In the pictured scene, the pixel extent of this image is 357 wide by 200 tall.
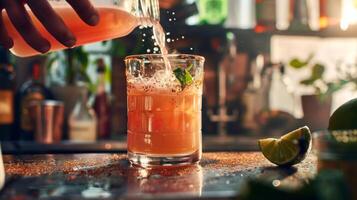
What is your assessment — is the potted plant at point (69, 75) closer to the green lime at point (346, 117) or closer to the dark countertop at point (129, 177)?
the dark countertop at point (129, 177)

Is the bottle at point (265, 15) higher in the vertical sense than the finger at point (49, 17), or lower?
higher

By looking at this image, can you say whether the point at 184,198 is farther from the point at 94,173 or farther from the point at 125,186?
the point at 94,173

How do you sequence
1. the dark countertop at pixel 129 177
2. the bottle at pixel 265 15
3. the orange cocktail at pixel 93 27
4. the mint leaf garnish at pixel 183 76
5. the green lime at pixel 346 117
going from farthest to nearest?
1. the bottle at pixel 265 15
2. the orange cocktail at pixel 93 27
3. the mint leaf garnish at pixel 183 76
4. the green lime at pixel 346 117
5. the dark countertop at pixel 129 177

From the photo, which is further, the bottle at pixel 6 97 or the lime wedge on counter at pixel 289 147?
the bottle at pixel 6 97

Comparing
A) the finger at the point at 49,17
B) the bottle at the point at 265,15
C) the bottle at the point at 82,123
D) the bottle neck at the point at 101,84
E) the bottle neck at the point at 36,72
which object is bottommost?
the bottle at the point at 82,123

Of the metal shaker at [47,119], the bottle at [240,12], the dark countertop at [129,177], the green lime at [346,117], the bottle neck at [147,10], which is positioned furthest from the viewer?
the bottle at [240,12]

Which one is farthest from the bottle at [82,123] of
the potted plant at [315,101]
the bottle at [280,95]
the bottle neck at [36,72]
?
the potted plant at [315,101]

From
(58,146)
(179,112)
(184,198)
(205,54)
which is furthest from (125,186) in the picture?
(205,54)

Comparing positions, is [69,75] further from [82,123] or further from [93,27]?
[93,27]
